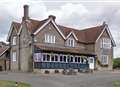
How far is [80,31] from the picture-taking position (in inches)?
2456

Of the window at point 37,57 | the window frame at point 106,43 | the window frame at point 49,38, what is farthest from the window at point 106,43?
the window at point 37,57

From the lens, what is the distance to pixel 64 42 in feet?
172

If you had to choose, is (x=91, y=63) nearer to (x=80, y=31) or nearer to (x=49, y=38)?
(x=80, y=31)

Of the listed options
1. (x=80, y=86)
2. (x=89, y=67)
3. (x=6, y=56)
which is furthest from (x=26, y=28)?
(x=80, y=86)

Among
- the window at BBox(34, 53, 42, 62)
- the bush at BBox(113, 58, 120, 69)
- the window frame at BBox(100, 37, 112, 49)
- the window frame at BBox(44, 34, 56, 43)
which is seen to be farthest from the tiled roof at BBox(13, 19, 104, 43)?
the bush at BBox(113, 58, 120, 69)

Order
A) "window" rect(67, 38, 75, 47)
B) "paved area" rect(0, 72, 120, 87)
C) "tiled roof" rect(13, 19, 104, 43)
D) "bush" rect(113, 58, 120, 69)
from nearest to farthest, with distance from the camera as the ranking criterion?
"paved area" rect(0, 72, 120, 87) < "tiled roof" rect(13, 19, 104, 43) < "window" rect(67, 38, 75, 47) < "bush" rect(113, 58, 120, 69)

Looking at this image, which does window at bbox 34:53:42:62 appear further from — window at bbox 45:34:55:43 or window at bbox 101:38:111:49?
window at bbox 101:38:111:49

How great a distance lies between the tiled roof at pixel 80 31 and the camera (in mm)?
48644

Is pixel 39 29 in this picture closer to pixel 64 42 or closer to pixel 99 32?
pixel 64 42

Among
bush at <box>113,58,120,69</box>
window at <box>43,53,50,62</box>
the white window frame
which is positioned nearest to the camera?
window at <box>43,53,50,62</box>

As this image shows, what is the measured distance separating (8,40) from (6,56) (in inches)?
150

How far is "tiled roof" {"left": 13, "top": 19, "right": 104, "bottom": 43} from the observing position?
48644mm

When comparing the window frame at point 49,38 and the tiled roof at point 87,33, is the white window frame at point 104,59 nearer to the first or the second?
the tiled roof at point 87,33

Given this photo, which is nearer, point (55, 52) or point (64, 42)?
point (55, 52)
